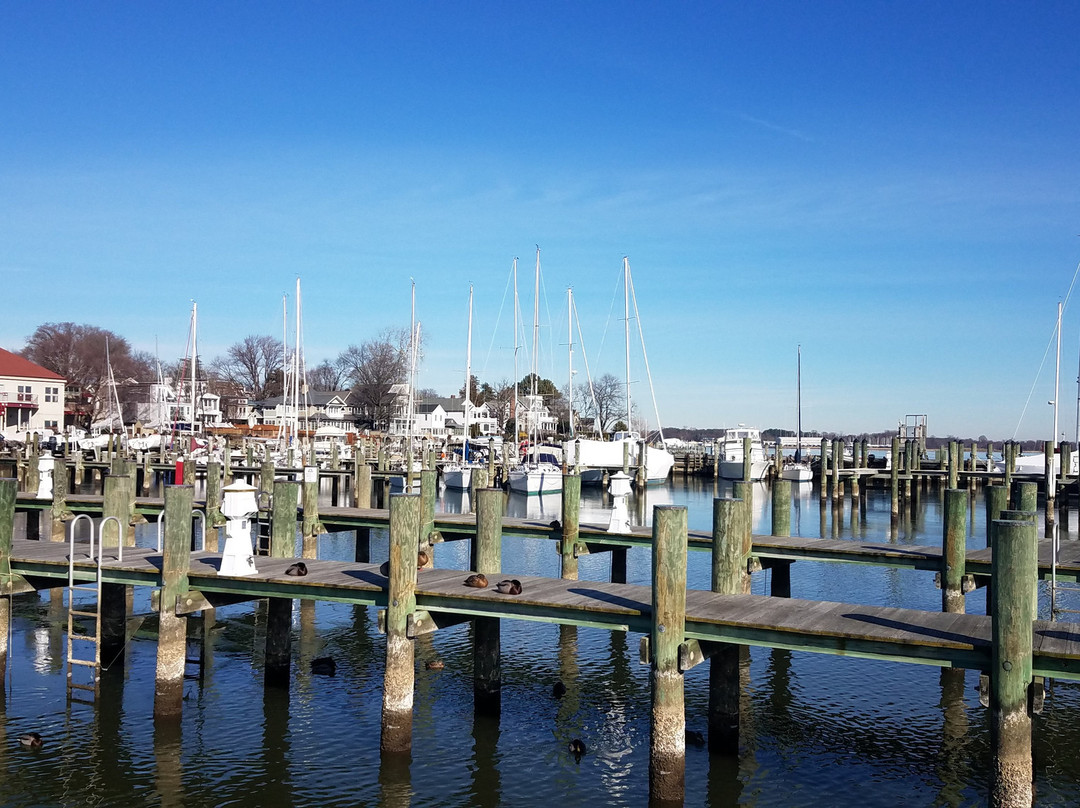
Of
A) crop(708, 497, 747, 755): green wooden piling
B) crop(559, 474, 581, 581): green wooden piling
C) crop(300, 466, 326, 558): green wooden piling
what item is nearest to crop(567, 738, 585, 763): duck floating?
crop(708, 497, 747, 755): green wooden piling

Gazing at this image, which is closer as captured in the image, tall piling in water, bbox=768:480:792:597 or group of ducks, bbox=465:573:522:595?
group of ducks, bbox=465:573:522:595

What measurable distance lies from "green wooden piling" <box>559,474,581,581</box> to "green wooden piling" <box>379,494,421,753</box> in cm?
707

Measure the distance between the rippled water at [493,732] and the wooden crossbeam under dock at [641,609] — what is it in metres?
2.12

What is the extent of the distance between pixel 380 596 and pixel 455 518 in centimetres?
→ 868

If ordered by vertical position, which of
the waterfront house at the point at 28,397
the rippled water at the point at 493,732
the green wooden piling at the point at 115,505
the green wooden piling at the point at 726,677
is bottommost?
the rippled water at the point at 493,732

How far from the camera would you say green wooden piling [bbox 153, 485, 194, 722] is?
15453 mm

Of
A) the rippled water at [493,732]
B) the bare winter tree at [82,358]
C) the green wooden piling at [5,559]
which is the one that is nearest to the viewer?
the rippled water at [493,732]

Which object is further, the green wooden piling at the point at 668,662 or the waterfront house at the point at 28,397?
the waterfront house at the point at 28,397

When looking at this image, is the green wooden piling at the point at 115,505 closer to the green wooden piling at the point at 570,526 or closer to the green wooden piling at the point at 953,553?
the green wooden piling at the point at 570,526

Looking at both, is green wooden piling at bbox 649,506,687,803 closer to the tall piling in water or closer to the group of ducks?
the group of ducks

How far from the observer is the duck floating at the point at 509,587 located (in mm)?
14070

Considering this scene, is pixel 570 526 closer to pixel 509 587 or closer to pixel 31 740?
pixel 509 587

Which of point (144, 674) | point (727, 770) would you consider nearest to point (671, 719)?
point (727, 770)

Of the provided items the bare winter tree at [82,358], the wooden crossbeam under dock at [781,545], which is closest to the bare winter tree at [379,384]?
the bare winter tree at [82,358]
